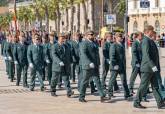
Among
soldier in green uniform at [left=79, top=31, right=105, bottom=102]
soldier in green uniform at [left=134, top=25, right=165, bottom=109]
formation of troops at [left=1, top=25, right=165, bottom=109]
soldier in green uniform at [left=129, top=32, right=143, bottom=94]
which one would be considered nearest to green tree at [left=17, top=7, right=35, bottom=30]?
formation of troops at [left=1, top=25, right=165, bottom=109]

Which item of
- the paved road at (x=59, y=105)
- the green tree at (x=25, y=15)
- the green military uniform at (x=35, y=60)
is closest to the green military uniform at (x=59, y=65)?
the paved road at (x=59, y=105)

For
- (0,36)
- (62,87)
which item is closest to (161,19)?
(0,36)

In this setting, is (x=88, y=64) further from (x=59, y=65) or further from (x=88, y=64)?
(x=59, y=65)

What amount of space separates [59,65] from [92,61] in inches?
53.6

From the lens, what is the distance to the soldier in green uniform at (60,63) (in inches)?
650

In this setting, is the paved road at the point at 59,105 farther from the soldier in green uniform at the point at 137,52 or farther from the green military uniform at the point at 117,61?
the soldier in green uniform at the point at 137,52

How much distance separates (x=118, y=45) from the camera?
15812mm

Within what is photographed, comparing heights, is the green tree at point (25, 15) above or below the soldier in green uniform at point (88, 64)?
below

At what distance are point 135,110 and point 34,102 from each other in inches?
125

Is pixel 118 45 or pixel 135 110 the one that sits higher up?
pixel 118 45

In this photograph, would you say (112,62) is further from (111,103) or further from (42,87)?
(42,87)

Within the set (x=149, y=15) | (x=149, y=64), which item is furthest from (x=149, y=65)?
(x=149, y=15)

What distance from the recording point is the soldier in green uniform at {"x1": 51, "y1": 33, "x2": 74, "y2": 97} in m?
16.5

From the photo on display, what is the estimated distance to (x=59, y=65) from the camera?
16453mm
